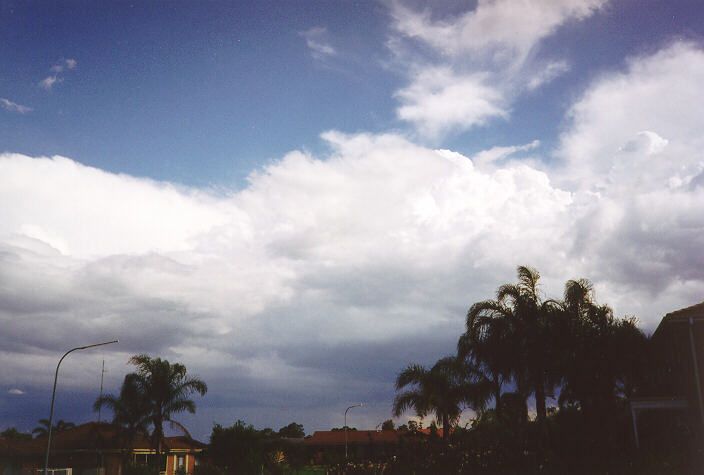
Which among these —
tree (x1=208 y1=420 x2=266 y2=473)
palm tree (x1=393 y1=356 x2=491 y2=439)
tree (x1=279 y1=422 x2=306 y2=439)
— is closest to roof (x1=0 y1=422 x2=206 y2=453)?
tree (x1=208 y1=420 x2=266 y2=473)

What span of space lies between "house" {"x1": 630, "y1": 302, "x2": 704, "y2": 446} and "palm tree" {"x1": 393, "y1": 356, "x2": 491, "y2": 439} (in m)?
9.56

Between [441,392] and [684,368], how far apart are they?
1545 cm

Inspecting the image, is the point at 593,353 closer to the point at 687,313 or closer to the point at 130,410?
the point at 687,313

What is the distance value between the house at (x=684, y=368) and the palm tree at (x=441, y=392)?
956cm

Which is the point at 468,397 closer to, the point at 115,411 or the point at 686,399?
the point at 686,399

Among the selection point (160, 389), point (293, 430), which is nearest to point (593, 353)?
point (160, 389)

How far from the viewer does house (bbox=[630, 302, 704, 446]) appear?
2428cm

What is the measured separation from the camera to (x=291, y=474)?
3052cm

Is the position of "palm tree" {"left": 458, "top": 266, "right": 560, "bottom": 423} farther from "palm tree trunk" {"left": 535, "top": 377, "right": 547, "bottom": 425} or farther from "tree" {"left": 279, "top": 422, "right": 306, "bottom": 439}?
"tree" {"left": 279, "top": 422, "right": 306, "bottom": 439}

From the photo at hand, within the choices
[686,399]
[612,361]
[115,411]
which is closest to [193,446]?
[115,411]

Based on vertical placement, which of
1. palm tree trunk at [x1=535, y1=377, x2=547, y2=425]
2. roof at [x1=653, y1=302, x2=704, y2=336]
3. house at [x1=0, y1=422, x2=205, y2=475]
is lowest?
house at [x1=0, y1=422, x2=205, y2=475]

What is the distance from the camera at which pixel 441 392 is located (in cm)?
3916

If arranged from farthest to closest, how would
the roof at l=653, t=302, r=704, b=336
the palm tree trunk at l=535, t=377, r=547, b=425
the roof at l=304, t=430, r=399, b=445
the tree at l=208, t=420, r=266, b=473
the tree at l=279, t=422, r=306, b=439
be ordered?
the tree at l=279, t=422, r=306, b=439, the roof at l=304, t=430, r=399, b=445, the tree at l=208, t=420, r=266, b=473, the palm tree trunk at l=535, t=377, r=547, b=425, the roof at l=653, t=302, r=704, b=336

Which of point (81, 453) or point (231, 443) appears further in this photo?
point (231, 443)
